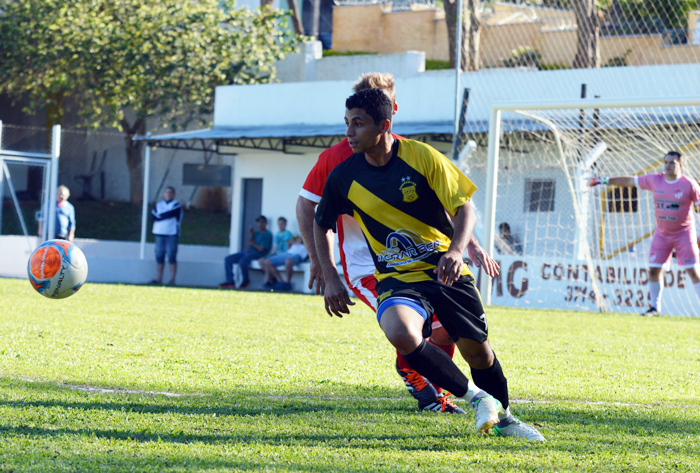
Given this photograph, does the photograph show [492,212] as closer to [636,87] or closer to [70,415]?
[636,87]

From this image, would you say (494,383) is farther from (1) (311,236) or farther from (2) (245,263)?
(2) (245,263)

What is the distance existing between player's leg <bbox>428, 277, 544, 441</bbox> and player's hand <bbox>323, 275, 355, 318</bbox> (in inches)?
16.7

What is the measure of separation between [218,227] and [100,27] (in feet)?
21.2

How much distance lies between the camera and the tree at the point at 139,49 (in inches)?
896

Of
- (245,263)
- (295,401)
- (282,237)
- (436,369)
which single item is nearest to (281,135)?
(282,237)

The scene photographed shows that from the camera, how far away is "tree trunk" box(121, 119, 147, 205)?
81.3 feet

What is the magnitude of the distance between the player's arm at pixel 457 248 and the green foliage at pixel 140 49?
19.9 metres

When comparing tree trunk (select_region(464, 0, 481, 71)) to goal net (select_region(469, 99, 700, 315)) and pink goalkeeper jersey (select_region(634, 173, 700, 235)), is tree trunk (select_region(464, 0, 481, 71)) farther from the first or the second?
pink goalkeeper jersey (select_region(634, 173, 700, 235))

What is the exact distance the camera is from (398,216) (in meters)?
4.11

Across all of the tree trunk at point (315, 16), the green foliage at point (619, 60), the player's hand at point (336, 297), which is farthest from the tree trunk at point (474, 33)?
the tree trunk at point (315, 16)

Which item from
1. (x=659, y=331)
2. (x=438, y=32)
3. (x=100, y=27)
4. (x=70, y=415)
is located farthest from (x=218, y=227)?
(x=70, y=415)

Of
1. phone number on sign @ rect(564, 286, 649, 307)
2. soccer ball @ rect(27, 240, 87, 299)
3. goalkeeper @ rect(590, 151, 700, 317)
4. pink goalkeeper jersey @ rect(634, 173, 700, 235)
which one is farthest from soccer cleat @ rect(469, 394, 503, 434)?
phone number on sign @ rect(564, 286, 649, 307)

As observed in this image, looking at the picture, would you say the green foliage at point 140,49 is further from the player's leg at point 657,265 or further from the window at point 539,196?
the player's leg at point 657,265

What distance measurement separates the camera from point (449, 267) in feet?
12.5
